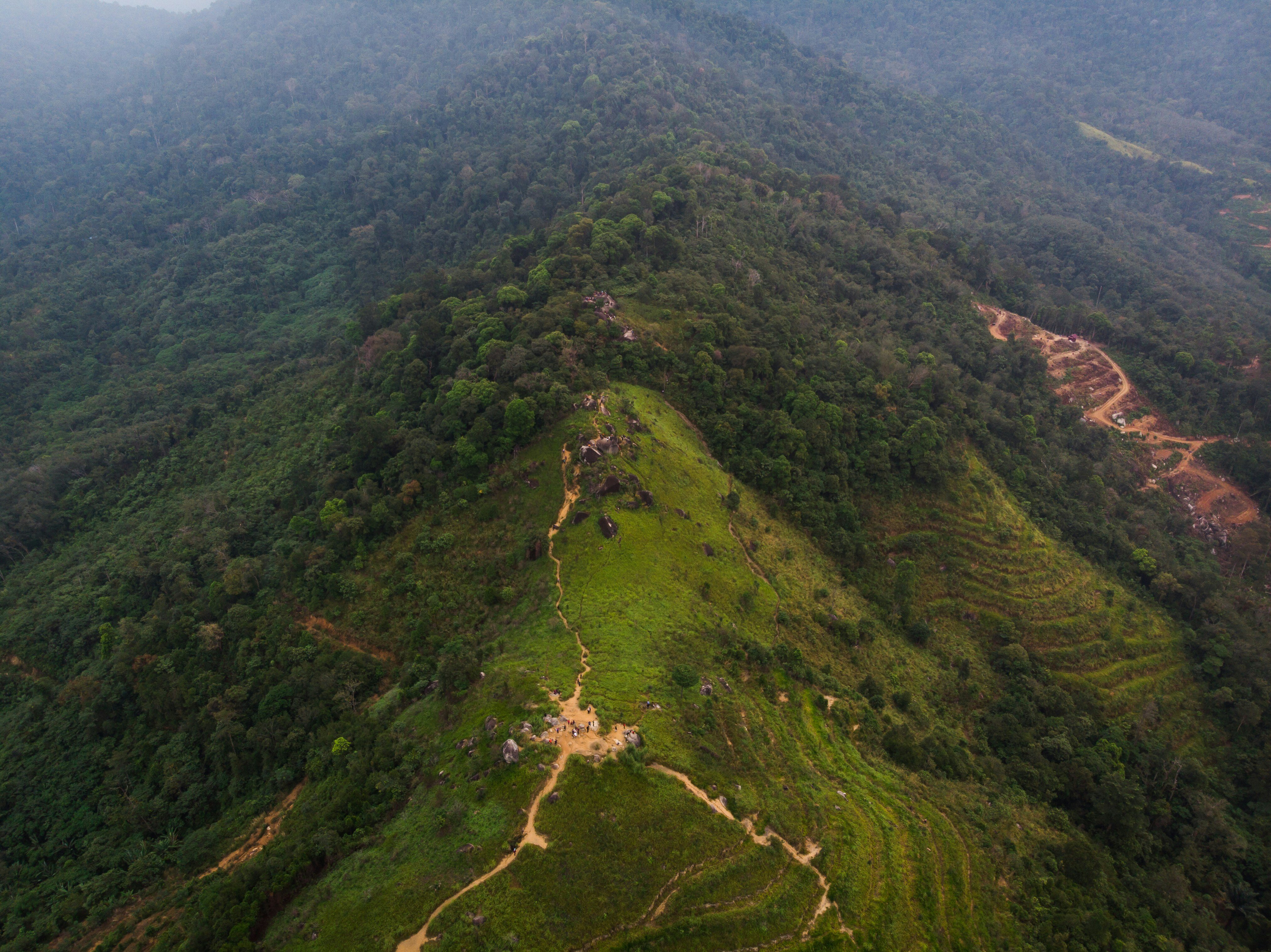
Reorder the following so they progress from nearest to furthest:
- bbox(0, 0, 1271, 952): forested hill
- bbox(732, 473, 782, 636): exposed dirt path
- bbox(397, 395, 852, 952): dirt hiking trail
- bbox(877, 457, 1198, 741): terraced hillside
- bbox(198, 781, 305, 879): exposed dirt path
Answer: bbox(397, 395, 852, 952): dirt hiking trail
bbox(0, 0, 1271, 952): forested hill
bbox(198, 781, 305, 879): exposed dirt path
bbox(732, 473, 782, 636): exposed dirt path
bbox(877, 457, 1198, 741): terraced hillside

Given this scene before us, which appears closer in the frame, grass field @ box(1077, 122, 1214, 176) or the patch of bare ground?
the patch of bare ground

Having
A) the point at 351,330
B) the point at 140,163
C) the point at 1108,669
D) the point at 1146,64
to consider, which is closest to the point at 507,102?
the point at 140,163

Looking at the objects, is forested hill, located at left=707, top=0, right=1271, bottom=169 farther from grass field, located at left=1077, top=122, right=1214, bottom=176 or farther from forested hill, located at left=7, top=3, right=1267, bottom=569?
forested hill, located at left=7, top=3, right=1267, bottom=569

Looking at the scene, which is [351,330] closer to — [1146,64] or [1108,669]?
[1108,669]

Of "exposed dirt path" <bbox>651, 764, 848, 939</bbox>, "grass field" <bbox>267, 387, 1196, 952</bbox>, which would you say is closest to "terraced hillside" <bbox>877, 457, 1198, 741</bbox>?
"grass field" <bbox>267, 387, 1196, 952</bbox>

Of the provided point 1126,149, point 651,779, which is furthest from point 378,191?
point 1126,149

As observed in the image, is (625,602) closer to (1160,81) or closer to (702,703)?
(702,703)

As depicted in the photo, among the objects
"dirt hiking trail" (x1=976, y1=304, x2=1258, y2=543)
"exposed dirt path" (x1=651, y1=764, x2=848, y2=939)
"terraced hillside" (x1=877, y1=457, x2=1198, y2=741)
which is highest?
"exposed dirt path" (x1=651, y1=764, x2=848, y2=939)
